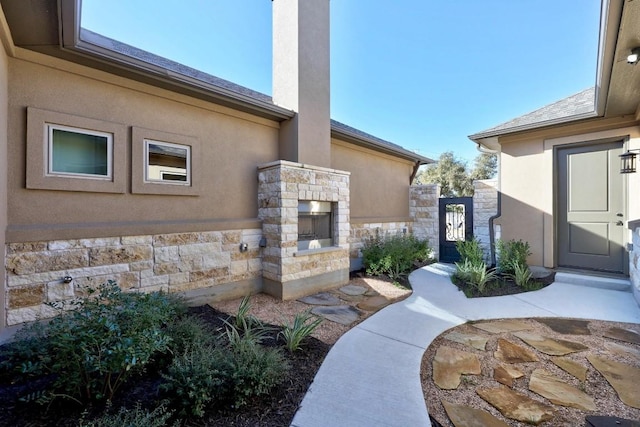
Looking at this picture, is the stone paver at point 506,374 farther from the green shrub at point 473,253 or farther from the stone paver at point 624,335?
the green shrub at point 473,253

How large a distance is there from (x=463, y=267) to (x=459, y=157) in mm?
14063

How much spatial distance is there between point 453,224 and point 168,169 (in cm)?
726

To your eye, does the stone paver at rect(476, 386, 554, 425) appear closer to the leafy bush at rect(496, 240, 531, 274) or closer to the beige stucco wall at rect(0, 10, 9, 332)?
the leafy bush at rect(496, 240, 531, 274)

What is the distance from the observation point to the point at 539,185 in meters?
5.85

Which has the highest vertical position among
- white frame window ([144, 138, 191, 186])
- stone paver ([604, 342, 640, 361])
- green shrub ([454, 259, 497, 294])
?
white frame window ([144, 138, 191, 186])

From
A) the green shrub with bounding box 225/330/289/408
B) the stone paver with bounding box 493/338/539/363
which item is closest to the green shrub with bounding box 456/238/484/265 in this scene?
the stone paver with bounding box 493/338/539/363

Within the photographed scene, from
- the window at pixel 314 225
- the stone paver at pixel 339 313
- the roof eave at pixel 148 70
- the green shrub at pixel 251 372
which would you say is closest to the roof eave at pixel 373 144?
the roof eave at pixel 148 70

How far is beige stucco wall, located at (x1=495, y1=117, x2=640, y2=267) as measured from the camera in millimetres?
5457

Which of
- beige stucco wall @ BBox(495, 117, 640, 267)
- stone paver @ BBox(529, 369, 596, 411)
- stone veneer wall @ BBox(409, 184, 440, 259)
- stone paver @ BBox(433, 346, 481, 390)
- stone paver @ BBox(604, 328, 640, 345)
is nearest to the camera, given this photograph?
stone paver @ BBox(529, 369, 596, 411)

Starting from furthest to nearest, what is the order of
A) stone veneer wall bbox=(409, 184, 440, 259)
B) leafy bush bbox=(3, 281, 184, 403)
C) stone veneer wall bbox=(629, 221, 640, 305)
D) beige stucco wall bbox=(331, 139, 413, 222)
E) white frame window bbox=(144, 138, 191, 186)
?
stone veneer wall bbox=(409, 184, 440, 259)
beige stucco wall bbox=(331, 139, 413, 222)
stone veneer wall bbox=(629, 221, 640, 305)
white frame window bbox=(144, 138, 191, 186)
leafy bush bbox=(3, 281, 184, 403)

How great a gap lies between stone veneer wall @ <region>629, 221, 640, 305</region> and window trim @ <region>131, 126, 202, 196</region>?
651 cm

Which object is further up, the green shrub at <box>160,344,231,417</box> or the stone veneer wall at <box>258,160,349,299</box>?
the stone veneer wall at <box>258,160,349,299</box>

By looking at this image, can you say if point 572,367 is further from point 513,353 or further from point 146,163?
point 146,163

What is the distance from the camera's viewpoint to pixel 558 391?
234 cm
